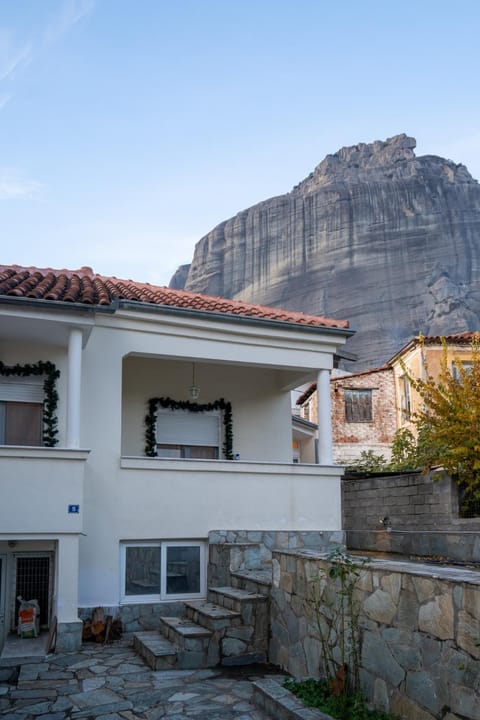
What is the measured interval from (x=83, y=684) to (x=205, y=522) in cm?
411

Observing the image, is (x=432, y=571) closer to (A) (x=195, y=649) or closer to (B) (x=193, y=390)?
(A) (x=195, y=649)

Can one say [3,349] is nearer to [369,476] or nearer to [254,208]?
[369,476]

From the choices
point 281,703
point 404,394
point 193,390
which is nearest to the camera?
point 281,703

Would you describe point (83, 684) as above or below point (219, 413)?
below

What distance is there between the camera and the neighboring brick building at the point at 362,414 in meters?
33.0

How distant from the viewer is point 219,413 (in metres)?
14.5

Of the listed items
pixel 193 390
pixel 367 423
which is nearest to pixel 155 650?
pixel 193 390

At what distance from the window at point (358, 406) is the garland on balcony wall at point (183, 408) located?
62.8 feet

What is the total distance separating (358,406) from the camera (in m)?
33.2

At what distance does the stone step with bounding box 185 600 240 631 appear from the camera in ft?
29.5

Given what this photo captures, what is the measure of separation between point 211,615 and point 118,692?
169cm

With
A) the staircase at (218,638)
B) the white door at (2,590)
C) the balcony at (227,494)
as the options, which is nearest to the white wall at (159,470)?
the balcony at (227,494)

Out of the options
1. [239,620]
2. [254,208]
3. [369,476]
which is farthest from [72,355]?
[254,208]

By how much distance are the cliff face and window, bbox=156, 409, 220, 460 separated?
36.5 m
